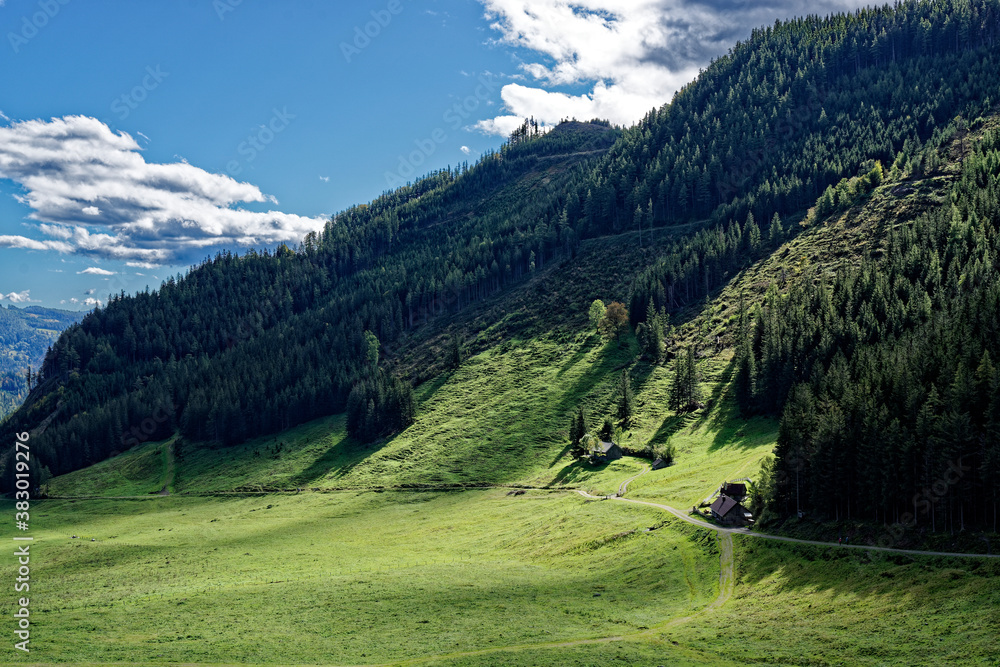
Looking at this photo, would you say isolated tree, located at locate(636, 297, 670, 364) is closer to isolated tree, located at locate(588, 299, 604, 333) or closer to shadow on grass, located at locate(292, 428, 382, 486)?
isolated tree, located at locate(588, 299, 604, 333)

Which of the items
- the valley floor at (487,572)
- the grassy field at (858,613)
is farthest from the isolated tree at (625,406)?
the grassy field at (858,613)

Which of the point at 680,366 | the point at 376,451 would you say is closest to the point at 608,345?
the point at 680,366

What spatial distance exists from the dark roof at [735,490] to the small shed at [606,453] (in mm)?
40773

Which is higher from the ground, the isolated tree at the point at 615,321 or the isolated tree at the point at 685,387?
the isolated tree at the point at 615,321

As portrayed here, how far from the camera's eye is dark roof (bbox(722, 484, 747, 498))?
68.7 m

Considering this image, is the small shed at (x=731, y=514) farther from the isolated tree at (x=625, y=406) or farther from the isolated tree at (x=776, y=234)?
the isolated tree at (x=776, y=234)

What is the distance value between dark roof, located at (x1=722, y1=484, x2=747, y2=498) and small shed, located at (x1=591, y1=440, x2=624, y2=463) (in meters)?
40.8

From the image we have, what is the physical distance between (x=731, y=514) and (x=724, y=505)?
4.07ft

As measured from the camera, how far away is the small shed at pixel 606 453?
359 feet

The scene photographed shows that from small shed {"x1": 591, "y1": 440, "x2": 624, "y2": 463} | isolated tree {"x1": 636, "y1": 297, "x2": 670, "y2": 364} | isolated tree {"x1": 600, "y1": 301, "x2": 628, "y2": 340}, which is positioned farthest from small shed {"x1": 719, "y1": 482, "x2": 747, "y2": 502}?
isolated tree {"x1": 600, "y1": 301, "x2": 628, "y2": 340}

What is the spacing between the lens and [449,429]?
13788 centimetres

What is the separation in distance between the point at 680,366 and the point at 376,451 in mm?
77335

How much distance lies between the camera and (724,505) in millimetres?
66250

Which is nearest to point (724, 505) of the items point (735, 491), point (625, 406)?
point (735, 491)
